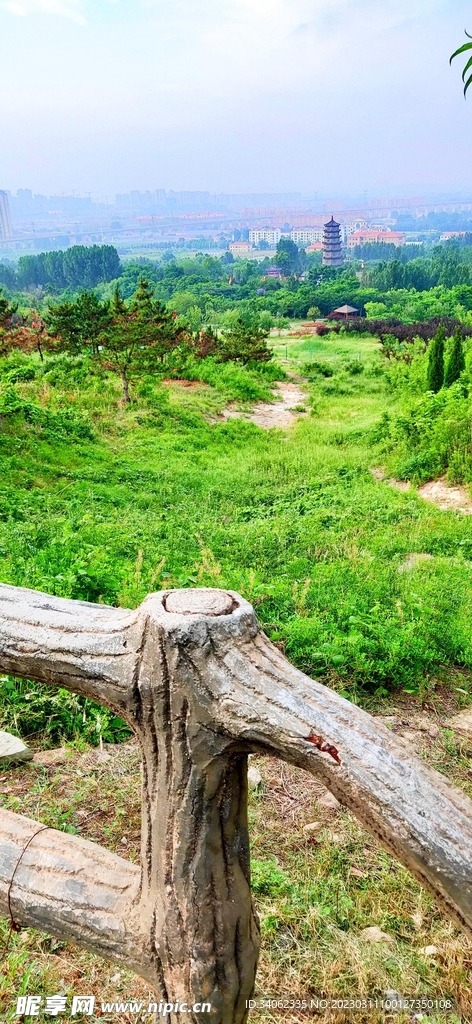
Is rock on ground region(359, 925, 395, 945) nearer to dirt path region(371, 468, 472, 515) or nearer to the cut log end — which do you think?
the cut log end

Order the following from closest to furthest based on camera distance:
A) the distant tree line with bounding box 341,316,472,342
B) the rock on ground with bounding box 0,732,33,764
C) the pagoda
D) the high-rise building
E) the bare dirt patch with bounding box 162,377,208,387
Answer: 1. the rock on ground with bounding box 0,732,33,764
2. the bare dirt patch with bounding box 162,377,208,387
3. the distant tree line with bounding box 341,316,472,342
4. the pagoda
5. the high-rise building

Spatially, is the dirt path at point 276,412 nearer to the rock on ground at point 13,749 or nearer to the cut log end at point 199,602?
the rock on ground at point 13,749

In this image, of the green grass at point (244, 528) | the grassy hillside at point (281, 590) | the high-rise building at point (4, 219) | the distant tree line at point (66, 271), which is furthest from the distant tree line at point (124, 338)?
the high-rise building at point (4, 219)

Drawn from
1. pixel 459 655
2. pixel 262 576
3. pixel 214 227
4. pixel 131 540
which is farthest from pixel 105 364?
pixel 214 227

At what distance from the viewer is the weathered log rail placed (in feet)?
3.38

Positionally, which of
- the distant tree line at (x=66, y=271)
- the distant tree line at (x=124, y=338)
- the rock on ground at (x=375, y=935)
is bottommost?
the rock on ground at (x=375, y=935)

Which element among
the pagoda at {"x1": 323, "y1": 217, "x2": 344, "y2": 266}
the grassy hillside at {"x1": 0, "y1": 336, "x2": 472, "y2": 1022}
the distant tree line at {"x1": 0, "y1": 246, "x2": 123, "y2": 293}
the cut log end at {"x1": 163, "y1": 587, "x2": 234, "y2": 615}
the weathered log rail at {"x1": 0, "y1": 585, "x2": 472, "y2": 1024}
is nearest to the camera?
the weathered log rail at {"x1": 0, "y1": 585, "x2": 472, "y2": 1024}

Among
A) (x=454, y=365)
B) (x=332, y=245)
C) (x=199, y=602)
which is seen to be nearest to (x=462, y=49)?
(x=199, y=602)

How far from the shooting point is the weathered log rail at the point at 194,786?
1030mm

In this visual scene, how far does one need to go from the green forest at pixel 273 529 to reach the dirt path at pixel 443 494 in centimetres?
8

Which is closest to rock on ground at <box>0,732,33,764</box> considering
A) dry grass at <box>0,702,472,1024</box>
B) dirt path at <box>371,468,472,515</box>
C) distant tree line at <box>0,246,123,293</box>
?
dry grass at <box>0,702,472,1024</box>

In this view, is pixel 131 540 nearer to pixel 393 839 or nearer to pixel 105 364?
pixel 393 839

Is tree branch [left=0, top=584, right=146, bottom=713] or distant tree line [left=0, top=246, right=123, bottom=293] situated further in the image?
distant tree line [left=0, top=246, right=123, bottom=293]

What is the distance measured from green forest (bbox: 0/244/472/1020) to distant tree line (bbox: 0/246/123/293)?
48331 millimetres
